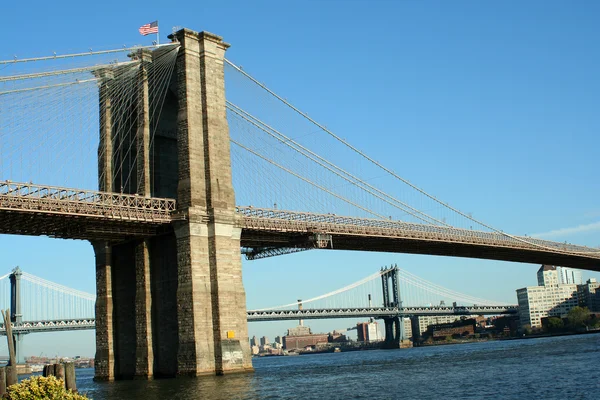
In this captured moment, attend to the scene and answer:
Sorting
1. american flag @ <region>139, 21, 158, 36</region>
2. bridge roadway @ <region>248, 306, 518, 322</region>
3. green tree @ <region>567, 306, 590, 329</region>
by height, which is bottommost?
green tree @ <region>567, 306, 590, 329</region>

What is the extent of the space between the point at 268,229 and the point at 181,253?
9.67 m

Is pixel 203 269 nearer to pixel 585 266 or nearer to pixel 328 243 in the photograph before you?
pixel 328 243

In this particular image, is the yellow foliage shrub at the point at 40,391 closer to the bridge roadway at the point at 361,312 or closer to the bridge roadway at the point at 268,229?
the bridge roadway at the point at 268,229

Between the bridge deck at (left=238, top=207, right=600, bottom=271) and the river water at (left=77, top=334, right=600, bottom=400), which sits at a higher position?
the bridge deck at (left=238, top=207, right=600, bottom=271)

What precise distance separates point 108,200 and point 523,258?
202ft

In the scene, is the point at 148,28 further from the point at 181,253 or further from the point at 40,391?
the point at 40,391

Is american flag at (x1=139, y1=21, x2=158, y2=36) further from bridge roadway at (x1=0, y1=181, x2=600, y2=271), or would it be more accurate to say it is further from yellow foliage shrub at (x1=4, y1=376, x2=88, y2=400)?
yellow foliage shrub at (x1=4, y1=376, x2=88, y2=400)

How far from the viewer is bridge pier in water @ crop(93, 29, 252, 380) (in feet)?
171

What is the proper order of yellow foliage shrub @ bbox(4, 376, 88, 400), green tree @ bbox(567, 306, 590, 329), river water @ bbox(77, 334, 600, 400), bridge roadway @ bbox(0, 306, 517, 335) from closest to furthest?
yellow foliage shrub @ bbox(4, 376, 88, 400) < river water @ bbox(77, 334, 600, 400) < bridge roadway @ bbox(0, 306, 517, 335) < green tree @ bbox(567, 306, 590, 329)

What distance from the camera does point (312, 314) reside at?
14662 centimetres

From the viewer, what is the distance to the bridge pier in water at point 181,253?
52.0 meters

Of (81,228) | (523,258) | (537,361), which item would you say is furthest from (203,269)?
(523,258)

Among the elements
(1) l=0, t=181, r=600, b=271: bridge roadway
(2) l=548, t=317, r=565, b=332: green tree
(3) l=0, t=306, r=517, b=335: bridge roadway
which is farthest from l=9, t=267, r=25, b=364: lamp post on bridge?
(2) l=548, t=317, r=565, b=332: green tree

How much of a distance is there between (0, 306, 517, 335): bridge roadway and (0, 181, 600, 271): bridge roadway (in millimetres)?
46829
